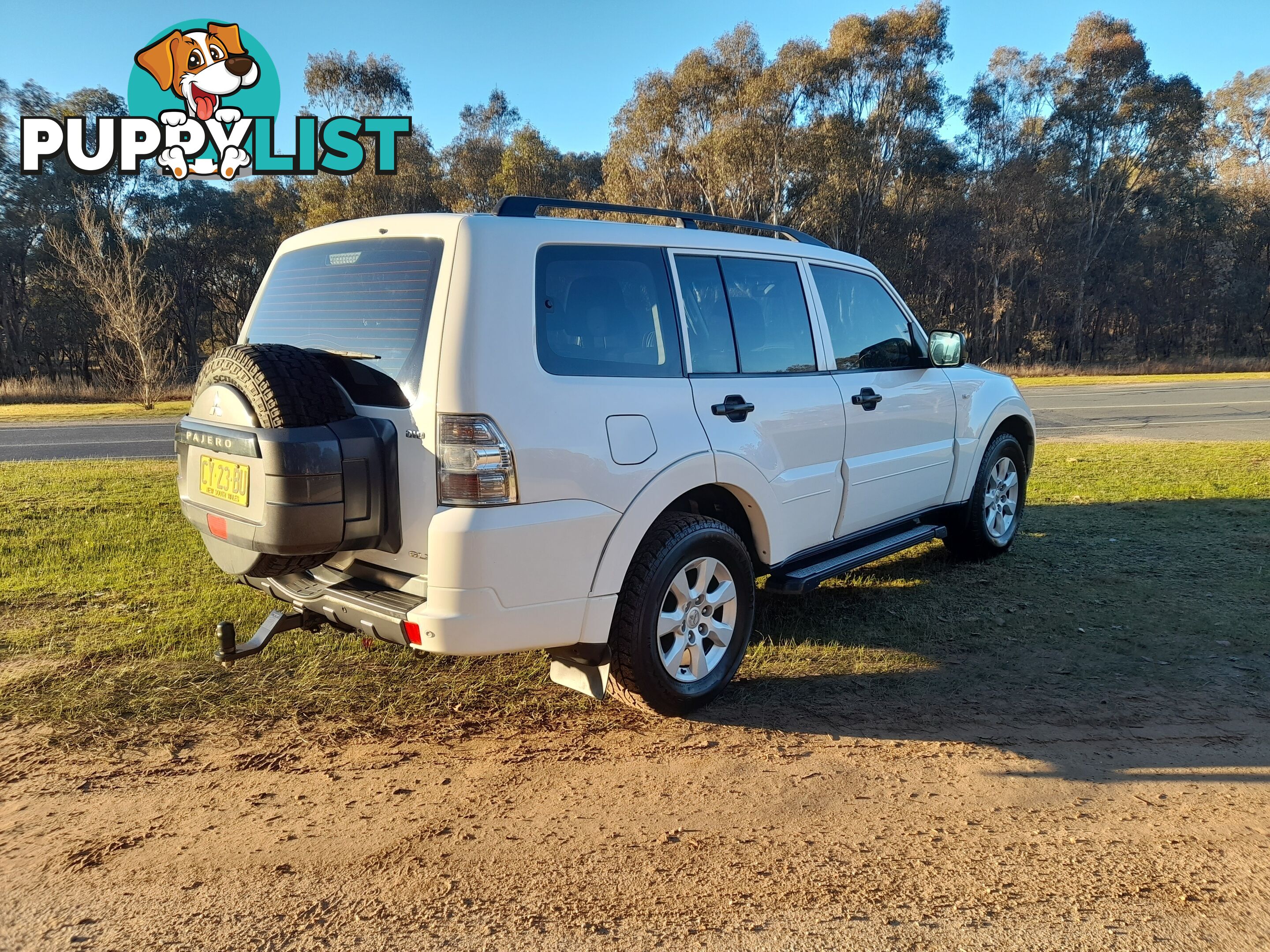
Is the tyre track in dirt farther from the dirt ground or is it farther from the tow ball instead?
the tow ball

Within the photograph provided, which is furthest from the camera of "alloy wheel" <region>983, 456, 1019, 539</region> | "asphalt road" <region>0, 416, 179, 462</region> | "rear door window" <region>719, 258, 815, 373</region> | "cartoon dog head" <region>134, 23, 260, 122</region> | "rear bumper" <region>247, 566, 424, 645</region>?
"cartoon dog head" <region>134, 23, 260, 122</region>

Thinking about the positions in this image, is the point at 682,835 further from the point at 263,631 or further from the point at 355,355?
the point at 355,355

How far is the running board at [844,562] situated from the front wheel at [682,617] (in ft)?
0.74

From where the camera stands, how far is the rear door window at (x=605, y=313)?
3.35 metres

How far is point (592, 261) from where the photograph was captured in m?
3.59

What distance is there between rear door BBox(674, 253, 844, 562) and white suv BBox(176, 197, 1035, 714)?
0.01m

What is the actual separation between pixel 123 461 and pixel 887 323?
32.0ft

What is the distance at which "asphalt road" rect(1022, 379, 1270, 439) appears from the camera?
13.5 metres

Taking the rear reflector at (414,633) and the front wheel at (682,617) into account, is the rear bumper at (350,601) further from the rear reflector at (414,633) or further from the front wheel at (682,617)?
the front wheel at (682,617)

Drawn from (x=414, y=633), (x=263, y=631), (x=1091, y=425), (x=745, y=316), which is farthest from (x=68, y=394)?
(x=414, y=633)

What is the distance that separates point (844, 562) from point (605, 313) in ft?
6.39

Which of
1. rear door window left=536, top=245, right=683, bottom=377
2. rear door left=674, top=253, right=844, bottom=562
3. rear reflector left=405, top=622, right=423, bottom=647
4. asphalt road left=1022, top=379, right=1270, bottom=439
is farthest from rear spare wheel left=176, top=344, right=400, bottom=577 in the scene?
asphalt road left=1022, top=379, right=1270, bottom=439

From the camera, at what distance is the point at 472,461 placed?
120 inches

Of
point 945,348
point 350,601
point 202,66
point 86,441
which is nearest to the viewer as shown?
point 350,601
